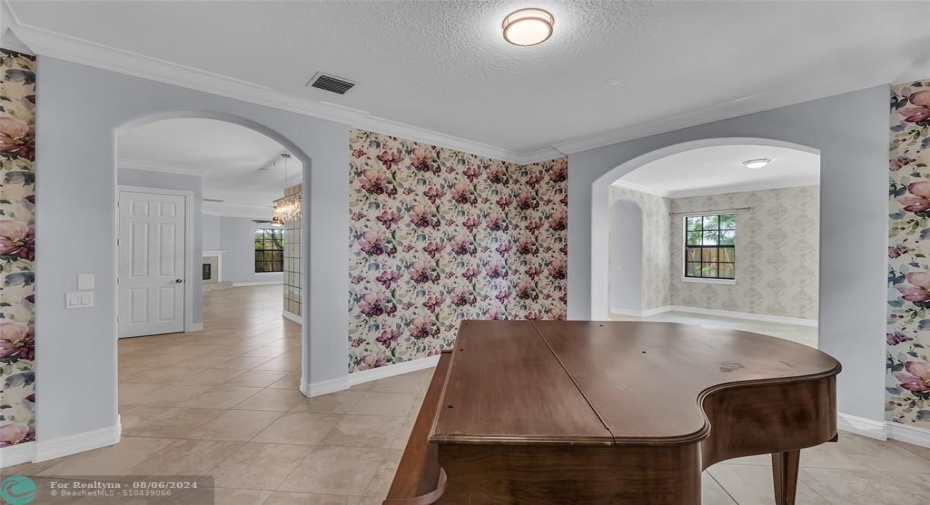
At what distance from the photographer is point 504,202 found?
4.62 meters

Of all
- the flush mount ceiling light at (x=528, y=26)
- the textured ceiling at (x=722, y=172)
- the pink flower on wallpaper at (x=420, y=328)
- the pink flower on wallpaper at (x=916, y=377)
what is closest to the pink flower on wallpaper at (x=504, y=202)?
the pink flower on wallpaper at (x=420, y=328)

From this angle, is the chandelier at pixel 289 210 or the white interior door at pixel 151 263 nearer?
the white interior door at pixel 151 263

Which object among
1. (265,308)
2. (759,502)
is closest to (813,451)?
(759,502)

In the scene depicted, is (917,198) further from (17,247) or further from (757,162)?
(17,247)

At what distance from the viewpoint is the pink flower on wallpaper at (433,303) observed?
12.9 ft

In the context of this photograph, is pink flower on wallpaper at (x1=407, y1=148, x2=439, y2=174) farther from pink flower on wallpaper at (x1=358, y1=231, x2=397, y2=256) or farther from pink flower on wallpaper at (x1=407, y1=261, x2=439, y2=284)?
pink flower on wallpaper at (x1=407, y1=261, x2=439, y2=284)

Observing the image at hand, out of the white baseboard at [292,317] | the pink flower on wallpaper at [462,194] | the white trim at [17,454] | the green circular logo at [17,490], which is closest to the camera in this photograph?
the green circular logo at [17,490]

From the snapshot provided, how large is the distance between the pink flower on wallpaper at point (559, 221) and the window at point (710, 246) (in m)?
4.87

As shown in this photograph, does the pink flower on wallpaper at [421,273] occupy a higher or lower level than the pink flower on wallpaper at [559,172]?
lower

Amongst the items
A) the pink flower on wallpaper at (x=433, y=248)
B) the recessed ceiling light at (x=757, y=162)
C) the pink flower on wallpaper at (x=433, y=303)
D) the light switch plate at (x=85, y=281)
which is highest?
the recessed ceiling light at (x=757, y=162)

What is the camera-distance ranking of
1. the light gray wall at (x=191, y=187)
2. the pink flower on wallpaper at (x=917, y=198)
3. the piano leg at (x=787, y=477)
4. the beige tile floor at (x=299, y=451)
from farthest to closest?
the light gray wall at (x=191, y=187) → the pink flower on wallpaper at (x=917, y=198) → the beige tile floor at (x=299, y=451) → the piano leg at (x=787, y=477)

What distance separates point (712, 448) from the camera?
4.24 ft

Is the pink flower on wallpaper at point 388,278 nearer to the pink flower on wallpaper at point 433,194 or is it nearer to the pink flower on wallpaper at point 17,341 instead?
the pink flower on wallpaper at point 433,194

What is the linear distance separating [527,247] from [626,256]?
3.62 meters
